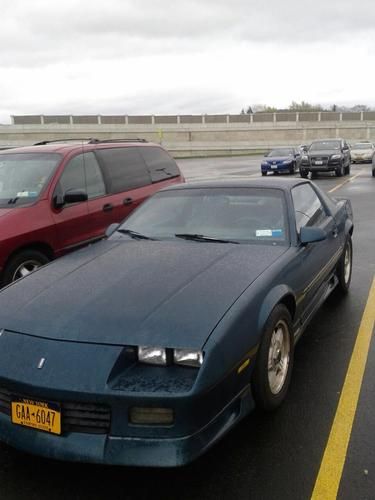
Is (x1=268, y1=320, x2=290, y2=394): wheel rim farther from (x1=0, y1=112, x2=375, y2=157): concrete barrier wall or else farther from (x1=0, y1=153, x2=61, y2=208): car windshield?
(x1=0, y1=112, x2=375, y2=157): concrete barrier wall

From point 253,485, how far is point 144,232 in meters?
2.22

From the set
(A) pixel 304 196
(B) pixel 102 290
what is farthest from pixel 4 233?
(A) pixel 304 196

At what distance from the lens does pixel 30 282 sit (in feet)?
10.7

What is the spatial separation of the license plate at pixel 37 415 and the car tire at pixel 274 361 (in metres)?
1.11

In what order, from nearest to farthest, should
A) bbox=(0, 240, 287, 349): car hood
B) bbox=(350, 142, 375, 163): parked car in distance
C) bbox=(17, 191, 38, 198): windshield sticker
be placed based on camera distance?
bbox=(0, 240, 287, 349): car hood < bbox=(17, 191, 38, 198): windshield sticker < bbox=(350, 142, 375, 163): parked car in distance

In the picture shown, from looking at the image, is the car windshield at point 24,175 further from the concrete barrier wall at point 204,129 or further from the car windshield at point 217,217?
the concrete barrier wall at point 204,129

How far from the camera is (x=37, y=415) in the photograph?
2.34 metres

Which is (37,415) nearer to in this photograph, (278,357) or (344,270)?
(278,357)

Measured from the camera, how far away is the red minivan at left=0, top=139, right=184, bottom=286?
5.02 metres

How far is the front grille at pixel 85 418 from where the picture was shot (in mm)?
2271

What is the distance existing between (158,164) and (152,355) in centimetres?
520

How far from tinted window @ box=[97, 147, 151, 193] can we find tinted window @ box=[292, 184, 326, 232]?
265cm

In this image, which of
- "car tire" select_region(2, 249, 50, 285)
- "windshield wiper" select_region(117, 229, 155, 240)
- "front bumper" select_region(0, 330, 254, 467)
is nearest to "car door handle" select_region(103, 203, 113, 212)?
"car tire" select_region(2, 249, 50, 285)

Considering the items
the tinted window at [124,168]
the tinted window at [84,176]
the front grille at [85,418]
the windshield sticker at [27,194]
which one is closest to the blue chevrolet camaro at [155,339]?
the front grille at [85,418]
